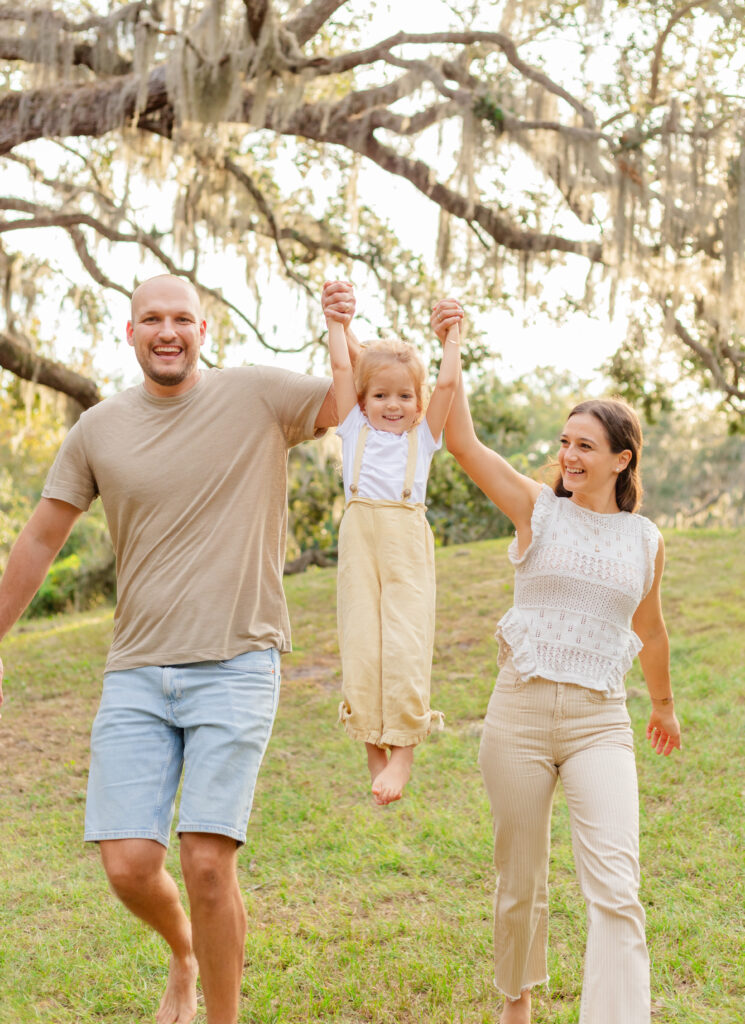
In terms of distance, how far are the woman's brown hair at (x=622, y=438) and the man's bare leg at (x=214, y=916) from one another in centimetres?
143

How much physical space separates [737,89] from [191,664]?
21.5 ft

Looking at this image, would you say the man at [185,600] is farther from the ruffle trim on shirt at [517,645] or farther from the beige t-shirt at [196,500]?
the ruffle trim on shirt at [517,645]

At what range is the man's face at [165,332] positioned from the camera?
10.6 feet

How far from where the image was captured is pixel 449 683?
8.16m

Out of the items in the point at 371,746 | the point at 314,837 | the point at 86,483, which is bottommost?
the point at 314,837

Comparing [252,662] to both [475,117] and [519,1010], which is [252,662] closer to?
[519,1010]

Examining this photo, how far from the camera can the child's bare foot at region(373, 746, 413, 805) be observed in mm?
2779

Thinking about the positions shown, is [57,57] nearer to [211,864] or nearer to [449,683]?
[449,683]

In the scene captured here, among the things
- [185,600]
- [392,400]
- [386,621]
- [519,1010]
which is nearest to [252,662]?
[185,600]

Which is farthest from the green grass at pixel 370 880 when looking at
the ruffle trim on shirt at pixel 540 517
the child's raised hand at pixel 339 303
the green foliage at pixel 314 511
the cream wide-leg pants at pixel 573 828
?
the green foliage at pixel 314 511

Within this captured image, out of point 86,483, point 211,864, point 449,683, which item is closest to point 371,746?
point 211,864

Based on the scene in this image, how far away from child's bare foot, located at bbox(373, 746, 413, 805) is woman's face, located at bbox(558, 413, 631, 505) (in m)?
0.90

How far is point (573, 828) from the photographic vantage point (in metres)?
2.97

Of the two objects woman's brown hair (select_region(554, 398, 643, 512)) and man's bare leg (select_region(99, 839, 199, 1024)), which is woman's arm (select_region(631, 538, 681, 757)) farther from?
man's bare leg (select_region(99, 839, 199, 1024))
